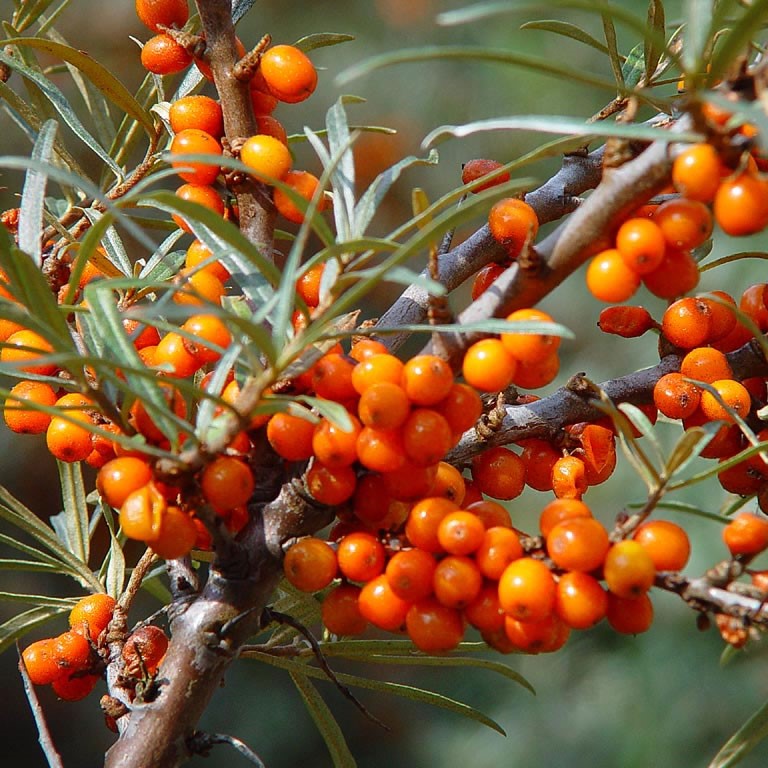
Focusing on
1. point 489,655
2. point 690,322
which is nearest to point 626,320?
point 690,322

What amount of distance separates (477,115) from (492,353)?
2050mm

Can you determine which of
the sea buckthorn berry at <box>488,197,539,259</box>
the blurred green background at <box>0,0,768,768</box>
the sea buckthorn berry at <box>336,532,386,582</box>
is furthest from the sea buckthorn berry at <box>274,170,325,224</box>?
the blurred green background at <box>0,0,768,768</box>

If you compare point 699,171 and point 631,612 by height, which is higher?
point 699,171

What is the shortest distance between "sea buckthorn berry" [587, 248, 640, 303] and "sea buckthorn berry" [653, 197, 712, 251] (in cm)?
3

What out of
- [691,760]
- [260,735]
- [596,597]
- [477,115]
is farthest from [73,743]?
[596,597]

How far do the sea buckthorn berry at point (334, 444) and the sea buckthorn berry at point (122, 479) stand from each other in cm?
10

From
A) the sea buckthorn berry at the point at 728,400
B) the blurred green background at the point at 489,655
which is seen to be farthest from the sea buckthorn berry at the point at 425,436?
the blurred green background at the point at 489,655

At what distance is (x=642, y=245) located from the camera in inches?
20.4

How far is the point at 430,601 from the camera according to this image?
1.88 ft

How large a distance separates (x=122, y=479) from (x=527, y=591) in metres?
0.23

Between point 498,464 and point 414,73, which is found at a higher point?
point 414,73

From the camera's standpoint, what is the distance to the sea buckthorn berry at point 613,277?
1.74ft

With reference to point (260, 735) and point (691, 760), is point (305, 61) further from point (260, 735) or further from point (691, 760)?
point (260, 735)

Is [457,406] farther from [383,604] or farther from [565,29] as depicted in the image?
[565,29]
